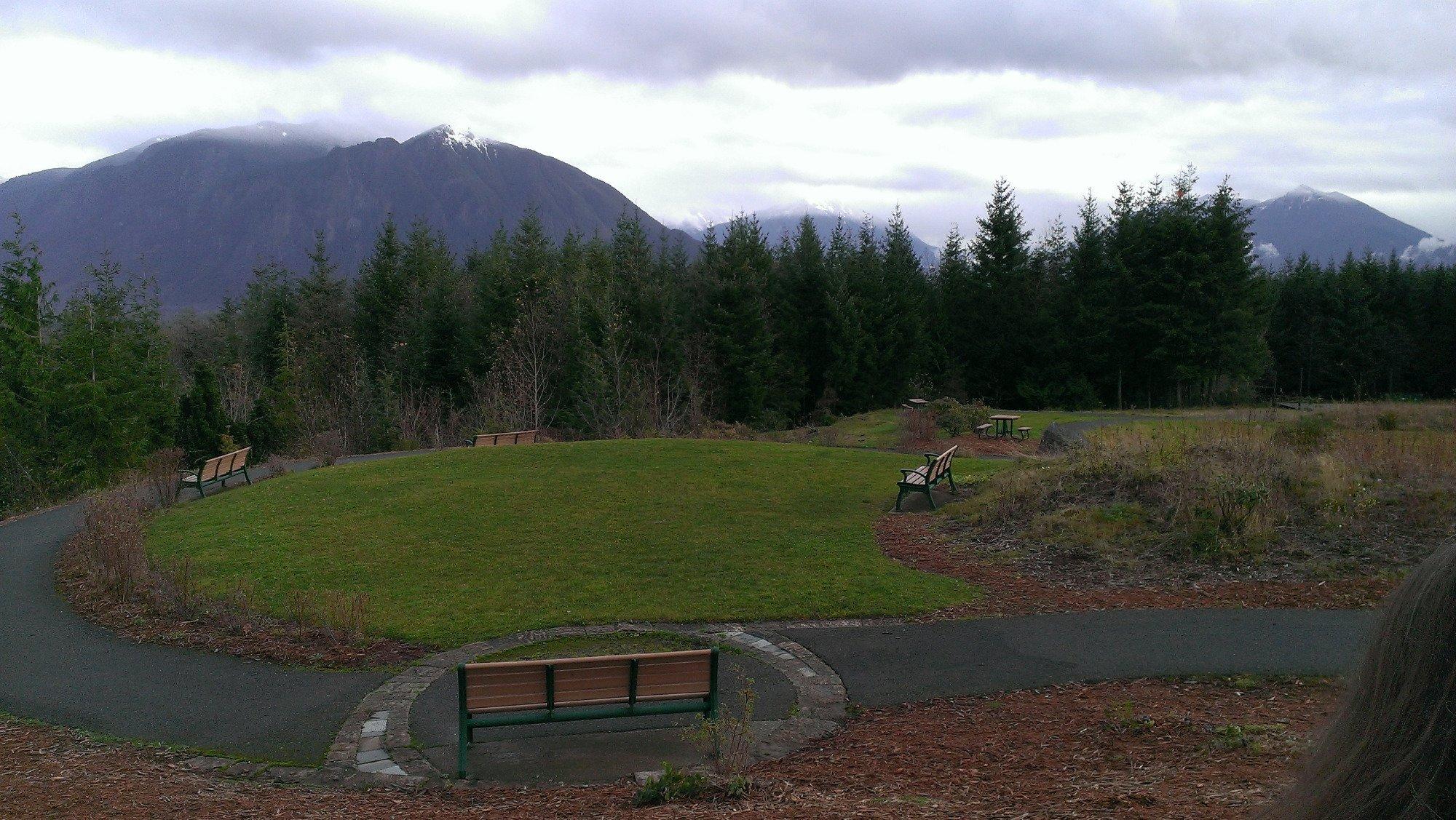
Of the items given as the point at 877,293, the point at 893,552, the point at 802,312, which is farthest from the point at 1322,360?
the point at 893,552

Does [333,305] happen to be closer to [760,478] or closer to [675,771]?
[760,478]

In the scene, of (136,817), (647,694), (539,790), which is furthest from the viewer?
(647,694)

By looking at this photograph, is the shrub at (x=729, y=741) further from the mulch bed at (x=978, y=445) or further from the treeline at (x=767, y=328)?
Result: the treeline at (x=767, y=328)

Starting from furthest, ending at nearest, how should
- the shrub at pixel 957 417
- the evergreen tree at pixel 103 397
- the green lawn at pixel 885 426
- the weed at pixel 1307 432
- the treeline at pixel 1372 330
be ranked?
the treeline at pixel 1372 330 < the green lawn at pixel 885 426 < the shrub at pixel 957 417 < the evergreen tree at pixel 103 397 < the weed at pixel 1307 432

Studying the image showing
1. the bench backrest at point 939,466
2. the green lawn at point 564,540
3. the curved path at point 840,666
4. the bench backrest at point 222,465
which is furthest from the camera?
the bench backrest at point 222,465

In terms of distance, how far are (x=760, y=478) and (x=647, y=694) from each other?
35.1 feet

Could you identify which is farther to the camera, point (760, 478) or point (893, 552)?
point (760, 478)

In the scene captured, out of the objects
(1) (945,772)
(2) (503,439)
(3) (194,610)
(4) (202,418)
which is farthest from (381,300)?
(1) (945,772)

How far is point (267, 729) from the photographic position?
6.65 meters

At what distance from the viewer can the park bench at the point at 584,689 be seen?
5.94 m

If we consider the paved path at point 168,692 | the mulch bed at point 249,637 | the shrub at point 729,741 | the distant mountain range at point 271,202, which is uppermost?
the distant mountain range at point 271,202

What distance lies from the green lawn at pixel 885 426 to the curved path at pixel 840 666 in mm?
15699

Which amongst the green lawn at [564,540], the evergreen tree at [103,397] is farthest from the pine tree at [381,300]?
the green lawn at [564,540]

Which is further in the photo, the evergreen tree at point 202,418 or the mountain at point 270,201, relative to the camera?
the mountain at point 270,201
